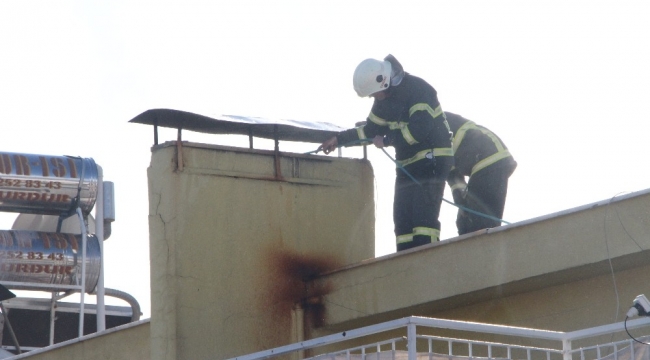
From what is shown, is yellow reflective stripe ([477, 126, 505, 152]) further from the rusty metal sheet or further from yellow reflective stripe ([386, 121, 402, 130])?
the rusty metal sheet

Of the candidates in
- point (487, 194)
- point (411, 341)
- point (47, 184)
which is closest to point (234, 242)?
point (487, 194)

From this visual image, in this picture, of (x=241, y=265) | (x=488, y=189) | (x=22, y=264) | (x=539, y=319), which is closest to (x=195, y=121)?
(x=241, y=265)

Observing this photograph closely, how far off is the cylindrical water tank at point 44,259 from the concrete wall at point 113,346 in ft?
17.0

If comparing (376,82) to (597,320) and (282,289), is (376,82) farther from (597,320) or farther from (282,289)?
(597,320)

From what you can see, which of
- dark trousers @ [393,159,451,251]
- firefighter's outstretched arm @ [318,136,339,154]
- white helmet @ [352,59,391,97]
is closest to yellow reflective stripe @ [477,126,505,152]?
dark trousers @ [393,159,451,251]

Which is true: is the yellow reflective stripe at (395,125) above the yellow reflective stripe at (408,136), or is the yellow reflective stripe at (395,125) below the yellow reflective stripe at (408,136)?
above

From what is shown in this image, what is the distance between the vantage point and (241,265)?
9.39m

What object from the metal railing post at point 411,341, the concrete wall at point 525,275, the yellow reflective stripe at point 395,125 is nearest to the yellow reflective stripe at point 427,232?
the concrete wall at point 525,275

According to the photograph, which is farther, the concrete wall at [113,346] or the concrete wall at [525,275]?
the concrete wall at [113,346]

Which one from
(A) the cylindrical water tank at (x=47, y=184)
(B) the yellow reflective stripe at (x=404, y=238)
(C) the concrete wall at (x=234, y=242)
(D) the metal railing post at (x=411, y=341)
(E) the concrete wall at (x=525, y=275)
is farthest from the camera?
(A) the cylindrical water tank at (x=47, y=184)

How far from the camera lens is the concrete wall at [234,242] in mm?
9172

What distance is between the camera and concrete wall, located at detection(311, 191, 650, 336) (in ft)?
26.0

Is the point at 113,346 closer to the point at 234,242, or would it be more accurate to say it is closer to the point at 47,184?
the point at 234,242

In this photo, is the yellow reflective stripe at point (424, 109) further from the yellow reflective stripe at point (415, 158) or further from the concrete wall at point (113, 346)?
the concrete wall at point (113, 346)
